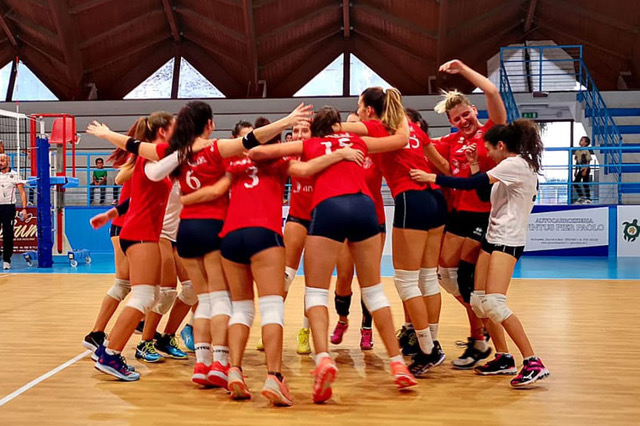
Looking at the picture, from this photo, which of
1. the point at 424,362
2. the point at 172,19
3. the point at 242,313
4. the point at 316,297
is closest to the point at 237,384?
the point at 242,313

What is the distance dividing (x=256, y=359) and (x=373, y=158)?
5.91ft

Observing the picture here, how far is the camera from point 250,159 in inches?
151

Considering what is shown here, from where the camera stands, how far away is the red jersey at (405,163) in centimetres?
439

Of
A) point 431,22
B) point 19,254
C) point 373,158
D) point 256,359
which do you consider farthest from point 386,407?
point 431,22

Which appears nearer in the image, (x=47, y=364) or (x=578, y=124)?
(x=47, y=364)

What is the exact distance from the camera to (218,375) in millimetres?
3859

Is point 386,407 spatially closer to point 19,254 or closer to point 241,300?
point 241,300

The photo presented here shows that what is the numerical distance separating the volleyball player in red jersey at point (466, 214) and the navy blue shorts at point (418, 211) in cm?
39

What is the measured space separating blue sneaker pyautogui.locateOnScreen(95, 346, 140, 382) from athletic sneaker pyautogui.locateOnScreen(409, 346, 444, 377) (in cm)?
190

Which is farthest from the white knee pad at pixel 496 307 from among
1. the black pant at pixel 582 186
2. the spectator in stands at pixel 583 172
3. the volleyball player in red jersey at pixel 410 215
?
the black pant at pixel 582 186

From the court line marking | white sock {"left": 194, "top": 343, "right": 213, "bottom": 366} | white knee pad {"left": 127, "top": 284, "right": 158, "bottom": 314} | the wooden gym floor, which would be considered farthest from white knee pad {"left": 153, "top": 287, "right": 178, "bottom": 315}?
white sock {"left": 194, "top": 343, "right": 213, "bottom": 366}

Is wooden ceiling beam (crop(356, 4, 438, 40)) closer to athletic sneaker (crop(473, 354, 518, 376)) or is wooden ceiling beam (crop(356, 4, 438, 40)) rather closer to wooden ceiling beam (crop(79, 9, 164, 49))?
wooden ceiling beam (crop(79, 9, 164, 49))

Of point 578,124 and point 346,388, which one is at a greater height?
point 578,124

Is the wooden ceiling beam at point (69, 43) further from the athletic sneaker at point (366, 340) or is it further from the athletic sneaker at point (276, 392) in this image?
the athletic sneaker at point (276, 392)
